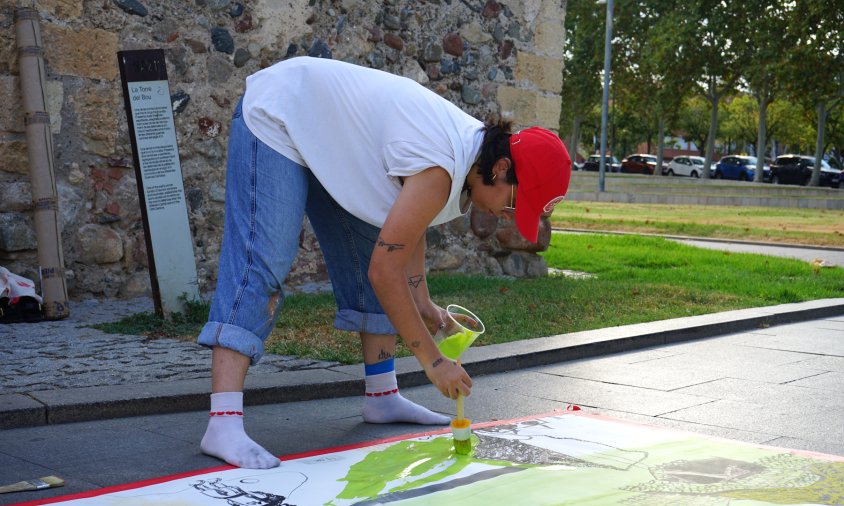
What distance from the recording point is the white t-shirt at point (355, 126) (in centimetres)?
303

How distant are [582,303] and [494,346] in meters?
1.90

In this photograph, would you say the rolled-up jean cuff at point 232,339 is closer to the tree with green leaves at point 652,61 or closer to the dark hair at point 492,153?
the dark hair at point 492,153

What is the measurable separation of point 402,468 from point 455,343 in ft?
1.48

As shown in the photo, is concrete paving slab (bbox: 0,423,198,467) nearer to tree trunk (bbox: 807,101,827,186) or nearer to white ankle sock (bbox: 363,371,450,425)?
white ankle sock (bbox: 363,371,450,425)

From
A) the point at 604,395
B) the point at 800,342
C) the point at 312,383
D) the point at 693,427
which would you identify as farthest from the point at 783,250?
the point at 312,383

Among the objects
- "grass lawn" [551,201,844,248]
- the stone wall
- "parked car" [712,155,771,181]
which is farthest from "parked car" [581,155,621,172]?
the stone wall

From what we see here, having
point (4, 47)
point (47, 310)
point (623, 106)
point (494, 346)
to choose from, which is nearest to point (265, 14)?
point (4, 47)

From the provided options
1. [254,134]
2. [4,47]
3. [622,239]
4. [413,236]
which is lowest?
[622,239]

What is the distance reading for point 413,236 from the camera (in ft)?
9.39

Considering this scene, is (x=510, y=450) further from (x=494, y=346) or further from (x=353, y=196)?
(x=494, y=346)

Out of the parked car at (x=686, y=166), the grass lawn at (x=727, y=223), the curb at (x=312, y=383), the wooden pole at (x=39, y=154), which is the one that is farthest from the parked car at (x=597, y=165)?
the wooden pole at (x=39, y=154)

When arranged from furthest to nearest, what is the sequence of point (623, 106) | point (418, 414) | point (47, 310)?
point (623, 106) < point (47, 310) < point (418, 414)

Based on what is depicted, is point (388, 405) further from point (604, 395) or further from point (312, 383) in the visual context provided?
point (604, 395)

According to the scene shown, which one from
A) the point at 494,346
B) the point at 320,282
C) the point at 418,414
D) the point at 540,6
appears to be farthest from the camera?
the point at 540,6
